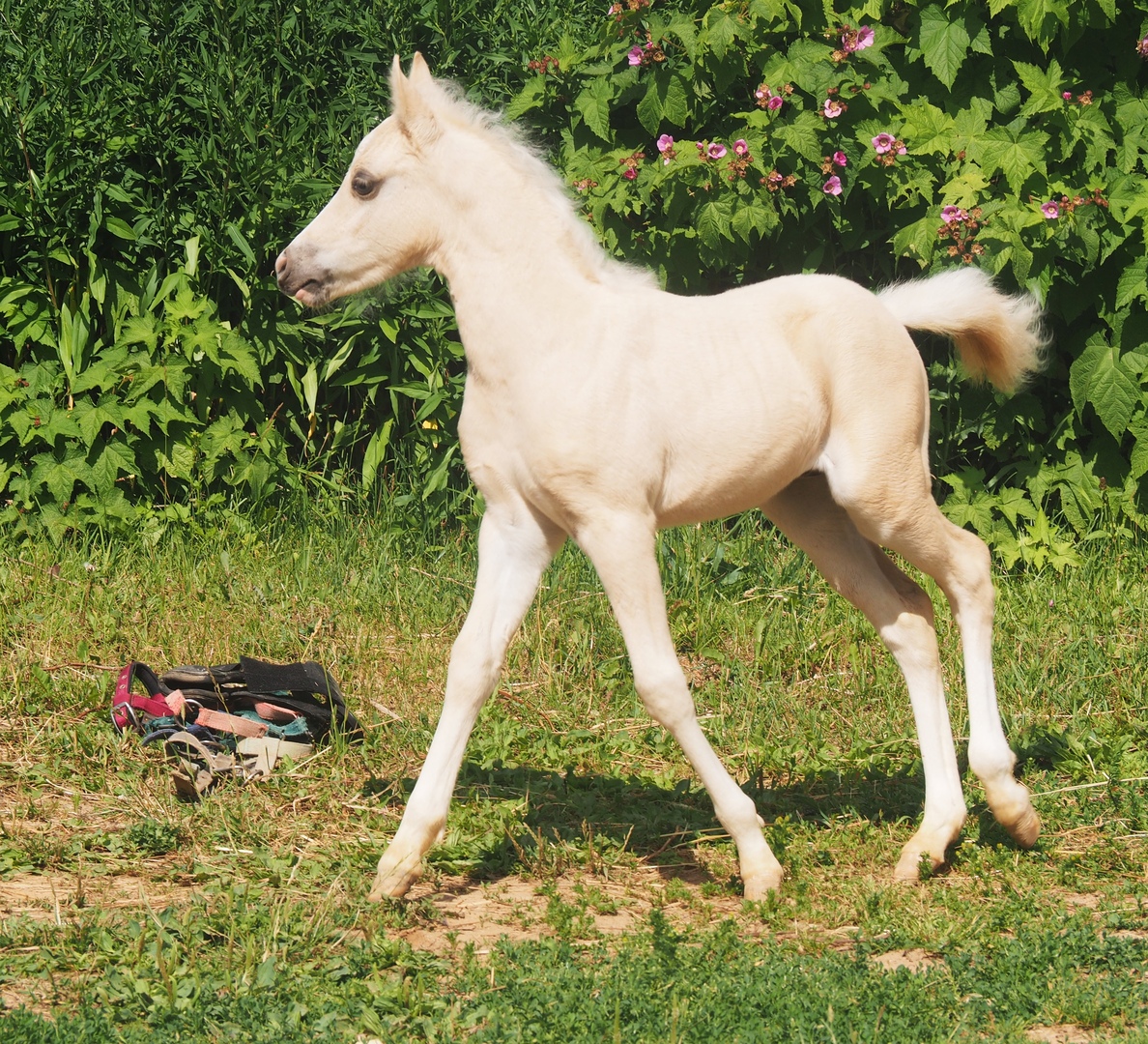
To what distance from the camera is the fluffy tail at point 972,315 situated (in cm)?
456

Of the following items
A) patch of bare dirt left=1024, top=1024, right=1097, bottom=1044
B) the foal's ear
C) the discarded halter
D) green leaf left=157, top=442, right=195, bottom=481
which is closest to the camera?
patch of bare dirt left=1024, top=1024, right=1097, bottom=1044

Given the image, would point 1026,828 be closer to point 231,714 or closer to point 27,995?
point 231,714

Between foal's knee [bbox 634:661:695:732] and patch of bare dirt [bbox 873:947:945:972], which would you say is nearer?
patch of bare dirt [bbox 873:947:945:972]

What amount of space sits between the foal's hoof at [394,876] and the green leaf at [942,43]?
418 cm

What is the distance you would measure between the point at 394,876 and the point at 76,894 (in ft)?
2.98

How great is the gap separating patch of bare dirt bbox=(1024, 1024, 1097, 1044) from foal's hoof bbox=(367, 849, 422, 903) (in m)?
1.71

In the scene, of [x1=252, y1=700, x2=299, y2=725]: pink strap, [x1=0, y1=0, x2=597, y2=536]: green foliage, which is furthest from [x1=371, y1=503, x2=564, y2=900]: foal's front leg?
[x1=0, y1=0, x2=597, y2=536]: green foliage

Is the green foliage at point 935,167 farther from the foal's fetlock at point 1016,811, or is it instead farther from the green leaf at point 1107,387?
the foal's fetlock at point 1016,811

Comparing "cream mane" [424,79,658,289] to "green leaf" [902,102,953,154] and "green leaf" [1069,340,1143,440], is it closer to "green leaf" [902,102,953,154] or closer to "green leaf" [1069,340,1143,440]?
"green leaf" [902,102,953,154]

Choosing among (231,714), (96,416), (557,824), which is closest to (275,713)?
(231,714)

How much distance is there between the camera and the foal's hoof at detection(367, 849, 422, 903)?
3.97 m

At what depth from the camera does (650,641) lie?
392 cm

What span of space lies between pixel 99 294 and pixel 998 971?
506 centimetres

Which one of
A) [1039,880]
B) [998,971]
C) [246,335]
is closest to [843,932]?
[998,971]
